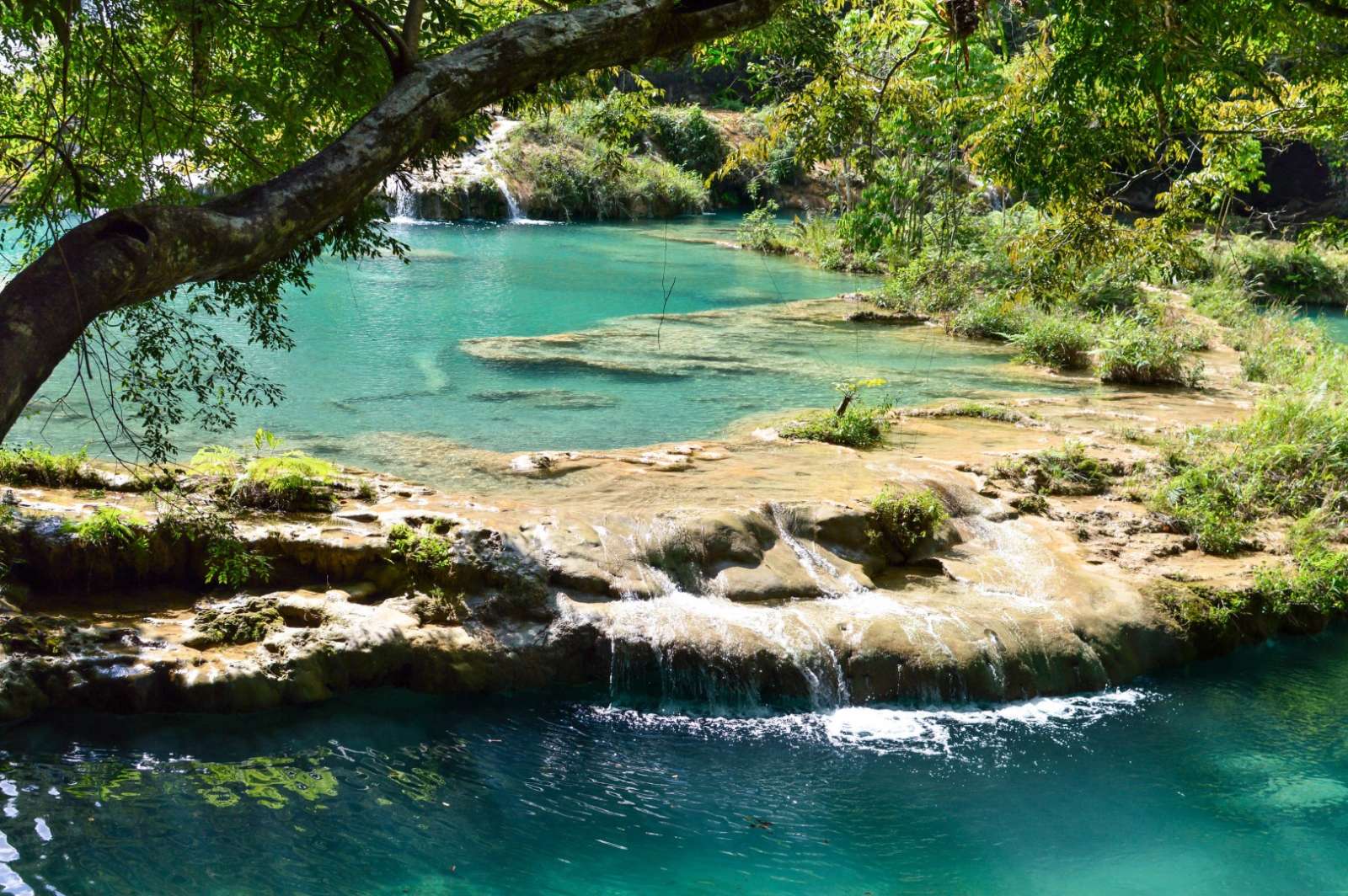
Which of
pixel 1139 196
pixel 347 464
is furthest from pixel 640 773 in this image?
pixel 1139 196

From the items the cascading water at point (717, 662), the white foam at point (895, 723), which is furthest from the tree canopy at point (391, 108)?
the white foam at point (895, 723)

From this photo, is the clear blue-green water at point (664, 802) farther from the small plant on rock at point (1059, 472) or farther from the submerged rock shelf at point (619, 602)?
the small plant on rock at point (1059, 472)

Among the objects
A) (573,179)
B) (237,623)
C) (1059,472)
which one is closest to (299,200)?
(237,623)

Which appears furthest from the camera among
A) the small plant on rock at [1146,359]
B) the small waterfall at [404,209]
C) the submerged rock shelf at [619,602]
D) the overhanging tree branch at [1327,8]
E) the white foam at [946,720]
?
the small waterfall at [404,209]

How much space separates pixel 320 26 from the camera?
627cm

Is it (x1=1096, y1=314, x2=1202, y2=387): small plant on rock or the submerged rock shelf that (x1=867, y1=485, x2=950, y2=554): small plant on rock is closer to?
the submerged rock shelf

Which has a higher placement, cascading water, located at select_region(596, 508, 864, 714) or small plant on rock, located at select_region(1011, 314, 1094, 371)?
small plant on rock, located at select_region(1011, 314, 1094, 371)

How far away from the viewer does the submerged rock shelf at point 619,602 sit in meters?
5.82

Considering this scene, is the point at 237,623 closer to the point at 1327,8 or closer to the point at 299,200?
the point at 299,200

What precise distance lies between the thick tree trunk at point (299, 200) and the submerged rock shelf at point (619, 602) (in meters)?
2.94

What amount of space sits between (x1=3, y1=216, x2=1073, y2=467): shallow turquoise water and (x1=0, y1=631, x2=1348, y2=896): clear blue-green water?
425cm

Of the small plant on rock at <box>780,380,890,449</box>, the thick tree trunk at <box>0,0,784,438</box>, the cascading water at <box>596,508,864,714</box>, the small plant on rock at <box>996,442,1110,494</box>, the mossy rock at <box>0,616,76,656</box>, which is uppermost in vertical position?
the thick tree trunk at <box>0,0,784,438</box>

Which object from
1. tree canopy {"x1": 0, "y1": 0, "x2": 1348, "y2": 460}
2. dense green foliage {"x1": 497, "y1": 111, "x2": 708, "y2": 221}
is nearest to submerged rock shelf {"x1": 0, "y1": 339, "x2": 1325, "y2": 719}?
tree canopy {"x1": 0, "y1": 0, "x2": 1348, "y2": 460}

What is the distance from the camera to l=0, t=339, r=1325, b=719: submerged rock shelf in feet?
19.1
